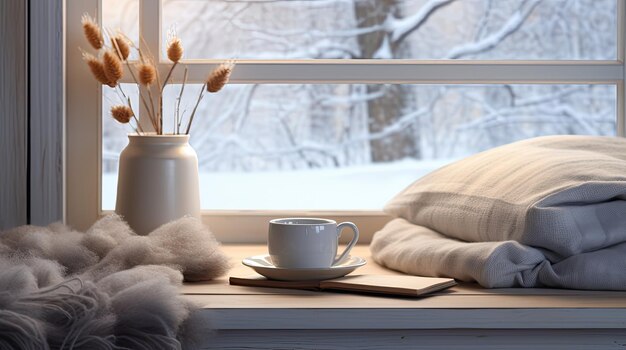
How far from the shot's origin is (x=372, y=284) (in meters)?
1.32

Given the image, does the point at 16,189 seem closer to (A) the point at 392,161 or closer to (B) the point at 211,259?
(B) the point at 211,259

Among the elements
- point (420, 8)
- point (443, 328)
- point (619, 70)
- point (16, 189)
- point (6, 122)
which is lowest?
point (443, 328)

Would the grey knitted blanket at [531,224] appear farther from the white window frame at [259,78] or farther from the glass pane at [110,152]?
the glass pane at [110,152]

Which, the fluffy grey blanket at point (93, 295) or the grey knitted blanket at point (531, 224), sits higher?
the grey knitted blanket at point (531, 224)

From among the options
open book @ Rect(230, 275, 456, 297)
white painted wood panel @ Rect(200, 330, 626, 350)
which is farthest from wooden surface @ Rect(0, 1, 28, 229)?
white painted wood panel @ Rect(200, 330, 626, 350)

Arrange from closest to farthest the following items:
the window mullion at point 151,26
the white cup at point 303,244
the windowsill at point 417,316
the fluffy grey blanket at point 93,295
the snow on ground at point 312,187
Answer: the fluffy grey blanket at point 93,295 → the windowsill at point 417,316 → the white cup at point 303,244 → the window mullion at point 151,26 → the snow on ground at point 312,187

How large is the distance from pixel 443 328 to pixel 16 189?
894 mm

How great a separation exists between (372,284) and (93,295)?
15.7 inches

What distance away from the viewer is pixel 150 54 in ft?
5.92

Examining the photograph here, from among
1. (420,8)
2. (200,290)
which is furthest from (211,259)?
(420,8)

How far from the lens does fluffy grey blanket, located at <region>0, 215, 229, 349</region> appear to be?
1115mm

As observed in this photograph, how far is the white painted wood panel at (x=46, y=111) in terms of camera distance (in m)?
1.68

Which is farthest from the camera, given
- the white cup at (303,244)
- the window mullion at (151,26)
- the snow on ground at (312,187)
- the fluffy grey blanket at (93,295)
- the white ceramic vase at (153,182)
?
the snow on ground at (312,187)

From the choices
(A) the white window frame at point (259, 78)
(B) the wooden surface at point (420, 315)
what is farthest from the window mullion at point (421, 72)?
(B) the wooden surface at point (420, 315)
